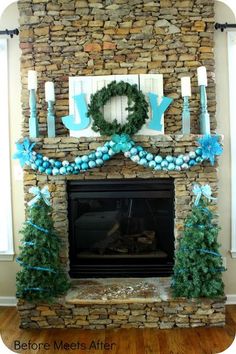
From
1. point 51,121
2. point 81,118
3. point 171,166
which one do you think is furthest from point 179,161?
point 51,121

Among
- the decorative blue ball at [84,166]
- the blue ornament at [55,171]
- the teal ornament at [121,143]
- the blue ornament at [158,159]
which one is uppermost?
the teal ornament at [121,143]

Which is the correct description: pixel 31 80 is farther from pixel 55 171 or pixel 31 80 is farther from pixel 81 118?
pixel 55 171

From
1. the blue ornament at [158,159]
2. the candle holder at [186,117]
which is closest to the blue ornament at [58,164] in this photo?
the blue ornament at [158,159]

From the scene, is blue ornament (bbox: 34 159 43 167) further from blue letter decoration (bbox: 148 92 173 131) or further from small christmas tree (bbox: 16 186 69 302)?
blue letter decoration (bbox: 148 92 173 131)

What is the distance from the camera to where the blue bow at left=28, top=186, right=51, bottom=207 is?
258 centimetres

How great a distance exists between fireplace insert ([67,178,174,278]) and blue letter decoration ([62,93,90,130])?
0.52 metres

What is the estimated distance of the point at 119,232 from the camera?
296 centimetres

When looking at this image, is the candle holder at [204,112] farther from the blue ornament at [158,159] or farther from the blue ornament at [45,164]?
the blue ornament at [45,164]

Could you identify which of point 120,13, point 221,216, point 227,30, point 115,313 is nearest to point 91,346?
point 115,313

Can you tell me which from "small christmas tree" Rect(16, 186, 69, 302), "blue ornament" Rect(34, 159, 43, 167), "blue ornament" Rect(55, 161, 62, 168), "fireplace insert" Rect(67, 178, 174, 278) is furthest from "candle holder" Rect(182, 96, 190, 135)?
"small christmas tree" Rect(16, 186, 69, 302)

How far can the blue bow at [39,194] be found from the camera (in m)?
2.58

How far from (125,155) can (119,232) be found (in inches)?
30.8

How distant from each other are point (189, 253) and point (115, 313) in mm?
756

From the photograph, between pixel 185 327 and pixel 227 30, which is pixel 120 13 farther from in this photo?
pixel 185 327
